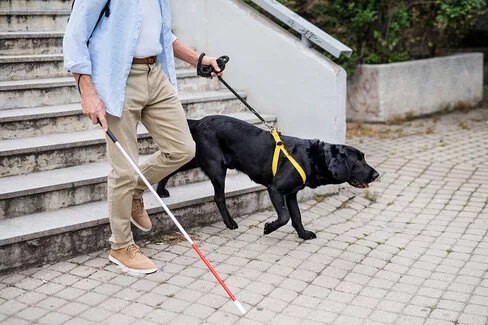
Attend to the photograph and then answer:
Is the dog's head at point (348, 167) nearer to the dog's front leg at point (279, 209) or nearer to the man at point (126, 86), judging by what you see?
the dog's front leg at point (279, 209)

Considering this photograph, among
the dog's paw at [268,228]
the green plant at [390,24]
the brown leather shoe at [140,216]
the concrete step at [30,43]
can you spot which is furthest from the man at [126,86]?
the green plant at [390,24]

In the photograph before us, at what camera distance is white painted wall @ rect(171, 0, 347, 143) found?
6508 mm

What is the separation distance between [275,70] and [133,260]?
9.45ft

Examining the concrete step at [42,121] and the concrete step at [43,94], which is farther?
the concrete step at [43,94]

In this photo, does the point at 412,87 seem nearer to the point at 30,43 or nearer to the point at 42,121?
the point at 30,43

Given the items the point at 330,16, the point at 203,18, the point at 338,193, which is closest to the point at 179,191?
the point at 338,193

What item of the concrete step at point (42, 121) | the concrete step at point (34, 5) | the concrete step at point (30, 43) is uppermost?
the concrete step at point (34, 5)

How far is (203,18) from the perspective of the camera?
7434 millimetres

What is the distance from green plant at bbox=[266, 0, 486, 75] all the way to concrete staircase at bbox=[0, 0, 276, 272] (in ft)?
8.72

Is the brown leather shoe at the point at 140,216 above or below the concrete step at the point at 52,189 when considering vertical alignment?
below

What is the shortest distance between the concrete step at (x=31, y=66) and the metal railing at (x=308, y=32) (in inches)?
82.3

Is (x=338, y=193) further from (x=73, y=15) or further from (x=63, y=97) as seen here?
(x=73, y=15)

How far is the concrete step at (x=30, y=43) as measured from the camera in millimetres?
6715

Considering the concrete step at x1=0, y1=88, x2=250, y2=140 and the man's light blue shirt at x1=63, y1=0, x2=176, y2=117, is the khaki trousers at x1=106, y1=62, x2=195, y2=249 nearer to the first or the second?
the man's light blue shirt at x1=63, y1=0, x2=176, y2=117
